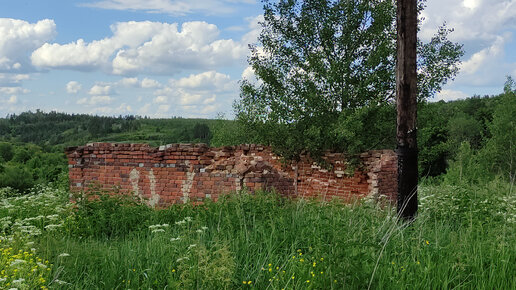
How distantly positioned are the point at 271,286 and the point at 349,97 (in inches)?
402

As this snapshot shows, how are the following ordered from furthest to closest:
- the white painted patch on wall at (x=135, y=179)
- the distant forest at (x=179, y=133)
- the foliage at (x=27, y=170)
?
the foliage at (x=27, y=170), the distant forest at (x=179, y=133), the white painted patch on wall at (x=135, y=179)

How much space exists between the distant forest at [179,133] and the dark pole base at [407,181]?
1.13 ft

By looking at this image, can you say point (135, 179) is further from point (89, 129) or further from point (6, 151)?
point (89, 129)

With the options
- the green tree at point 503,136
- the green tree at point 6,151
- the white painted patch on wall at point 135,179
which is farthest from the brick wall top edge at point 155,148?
the green tree at point 6,151

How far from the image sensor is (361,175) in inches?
543

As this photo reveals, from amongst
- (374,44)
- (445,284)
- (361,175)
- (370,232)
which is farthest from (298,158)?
(445,284)

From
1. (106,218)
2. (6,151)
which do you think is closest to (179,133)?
(6,151)

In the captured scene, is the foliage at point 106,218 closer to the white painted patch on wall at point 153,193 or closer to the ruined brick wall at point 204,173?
the ruined brick wall at point 204,173

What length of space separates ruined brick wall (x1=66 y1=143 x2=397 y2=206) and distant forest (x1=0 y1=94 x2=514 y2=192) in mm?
1389

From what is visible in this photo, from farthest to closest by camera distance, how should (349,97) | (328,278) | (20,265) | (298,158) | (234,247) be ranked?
(298,158)
(349,97)
(234,247)
(20,265)
(328,278)

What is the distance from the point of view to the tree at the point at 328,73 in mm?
13359

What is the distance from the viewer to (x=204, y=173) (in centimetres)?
1155

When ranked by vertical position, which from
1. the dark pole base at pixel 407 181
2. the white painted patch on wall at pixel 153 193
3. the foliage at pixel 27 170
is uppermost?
A: the dark pole base at pixel 407 181

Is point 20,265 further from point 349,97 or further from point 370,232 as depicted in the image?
point 349,97
